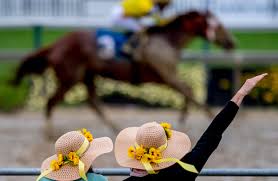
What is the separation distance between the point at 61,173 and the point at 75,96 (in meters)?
10.6

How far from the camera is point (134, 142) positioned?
12.4ft

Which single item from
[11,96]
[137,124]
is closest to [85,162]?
[137,124]

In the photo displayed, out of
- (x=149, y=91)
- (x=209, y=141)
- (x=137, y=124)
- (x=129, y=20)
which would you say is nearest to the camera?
(x=209, y=141)

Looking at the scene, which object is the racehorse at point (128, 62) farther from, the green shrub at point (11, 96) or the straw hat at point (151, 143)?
the straw hat at point (151, 143)

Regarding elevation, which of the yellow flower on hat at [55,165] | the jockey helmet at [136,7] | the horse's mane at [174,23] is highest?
the yellow flower on hat at [55,165]

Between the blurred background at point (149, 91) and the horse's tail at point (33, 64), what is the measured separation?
0.44 m

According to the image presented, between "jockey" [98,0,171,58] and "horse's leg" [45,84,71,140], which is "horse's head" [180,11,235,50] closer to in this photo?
"jockey" [98,0,171,58]

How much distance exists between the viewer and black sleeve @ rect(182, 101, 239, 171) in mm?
3814

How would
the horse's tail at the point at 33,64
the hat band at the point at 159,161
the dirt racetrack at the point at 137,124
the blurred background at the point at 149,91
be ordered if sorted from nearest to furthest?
the hat band at the point at 159,161, the dirt racetrack at the point at 137,124, the blurred background at the point at 149,91, the horse's tail at the point at 33,64

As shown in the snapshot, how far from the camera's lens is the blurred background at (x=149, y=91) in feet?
32.5

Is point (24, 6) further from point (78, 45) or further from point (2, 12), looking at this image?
point (78, 45)

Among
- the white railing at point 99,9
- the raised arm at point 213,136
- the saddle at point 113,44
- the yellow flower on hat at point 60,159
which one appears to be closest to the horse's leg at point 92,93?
the saddle at point 113,44

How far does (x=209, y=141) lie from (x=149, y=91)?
10300 mm

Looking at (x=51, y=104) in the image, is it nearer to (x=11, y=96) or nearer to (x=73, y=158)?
(x=11, y=96)
